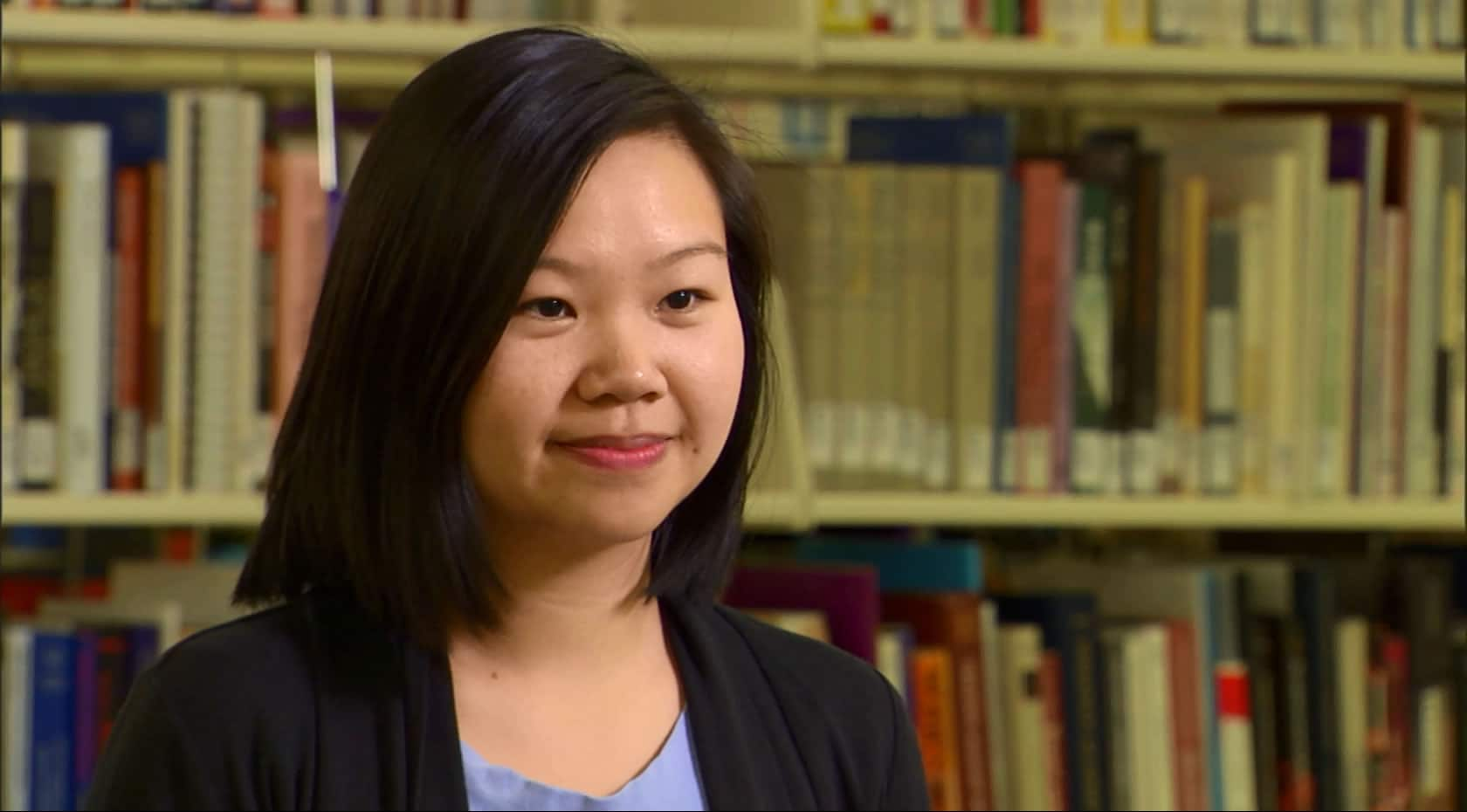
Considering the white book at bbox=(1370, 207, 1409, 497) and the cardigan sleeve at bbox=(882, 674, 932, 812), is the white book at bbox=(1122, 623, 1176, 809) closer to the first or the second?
the white book at bbox=(1370, 207, 1409, 497)

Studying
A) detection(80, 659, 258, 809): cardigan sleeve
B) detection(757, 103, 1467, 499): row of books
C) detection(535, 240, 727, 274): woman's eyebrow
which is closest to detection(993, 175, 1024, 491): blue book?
detection(757, 103, 1467, 499): row of books

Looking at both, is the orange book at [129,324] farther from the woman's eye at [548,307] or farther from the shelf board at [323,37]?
the woman's eye at [548,307]

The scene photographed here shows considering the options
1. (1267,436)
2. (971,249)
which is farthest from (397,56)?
(1267,436)

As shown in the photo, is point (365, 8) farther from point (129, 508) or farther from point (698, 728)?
point (698, 728)

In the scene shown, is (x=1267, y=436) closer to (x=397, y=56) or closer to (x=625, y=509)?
(x=397, y=56)

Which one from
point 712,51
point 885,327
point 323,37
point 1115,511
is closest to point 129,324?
point 323,37

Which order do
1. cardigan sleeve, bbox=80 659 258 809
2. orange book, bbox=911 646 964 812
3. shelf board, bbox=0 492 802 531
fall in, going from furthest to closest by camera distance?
orange book, bbox=911 646 964 812
shelf board, bbox=0 492 802 531
cardigan sleeve, bbox=80 659 258 809

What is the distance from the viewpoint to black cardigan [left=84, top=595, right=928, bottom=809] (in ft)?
2.56

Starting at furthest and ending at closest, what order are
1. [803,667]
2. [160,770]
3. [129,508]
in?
[129,508] < [803,667] < [160,770]

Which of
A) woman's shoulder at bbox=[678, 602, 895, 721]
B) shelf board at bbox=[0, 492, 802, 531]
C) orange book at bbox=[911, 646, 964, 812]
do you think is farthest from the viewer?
orange book at bbox=[911, 646, 964, 812]

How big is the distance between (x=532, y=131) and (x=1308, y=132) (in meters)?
1.03

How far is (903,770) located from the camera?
940 millimetres

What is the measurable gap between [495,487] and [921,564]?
91 centimetres

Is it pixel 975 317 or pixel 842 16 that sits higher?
pixel 842 16
